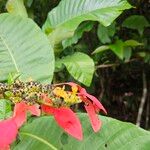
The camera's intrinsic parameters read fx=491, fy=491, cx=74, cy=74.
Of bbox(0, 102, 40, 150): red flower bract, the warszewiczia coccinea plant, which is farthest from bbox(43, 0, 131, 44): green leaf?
bbox(0, 102, 40, 150): red flower bract

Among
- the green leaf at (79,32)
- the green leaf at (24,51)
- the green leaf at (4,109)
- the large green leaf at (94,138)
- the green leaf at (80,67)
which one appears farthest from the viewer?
the green leaf at (79,32)

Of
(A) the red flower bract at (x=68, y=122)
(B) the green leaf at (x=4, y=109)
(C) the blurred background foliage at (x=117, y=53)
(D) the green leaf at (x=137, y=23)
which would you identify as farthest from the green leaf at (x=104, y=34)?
(A) the red flower bract at (x=68, y=122)

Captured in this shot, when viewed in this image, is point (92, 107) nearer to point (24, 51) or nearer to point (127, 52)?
point (24, 51)

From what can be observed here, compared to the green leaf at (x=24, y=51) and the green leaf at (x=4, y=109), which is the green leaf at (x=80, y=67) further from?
the green leaf at (x=4, y=109)

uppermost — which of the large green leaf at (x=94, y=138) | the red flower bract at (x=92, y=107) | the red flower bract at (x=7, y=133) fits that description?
the red flower bract at (x=7, y=133)

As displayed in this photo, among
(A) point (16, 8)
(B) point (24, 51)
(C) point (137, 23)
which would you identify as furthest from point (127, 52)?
(B) point (24, 51)
